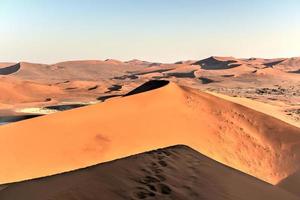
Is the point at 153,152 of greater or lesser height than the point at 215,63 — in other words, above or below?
above

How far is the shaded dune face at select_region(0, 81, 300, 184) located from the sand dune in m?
2.39

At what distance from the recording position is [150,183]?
25.0 feet

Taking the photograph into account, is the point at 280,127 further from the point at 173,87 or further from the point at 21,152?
the point at 21,152

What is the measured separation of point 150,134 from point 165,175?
5536 millimetres

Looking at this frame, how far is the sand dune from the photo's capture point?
274 inches

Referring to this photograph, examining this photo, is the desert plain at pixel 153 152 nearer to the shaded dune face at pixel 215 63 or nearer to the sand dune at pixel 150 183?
the sand dune at pixel 150 183

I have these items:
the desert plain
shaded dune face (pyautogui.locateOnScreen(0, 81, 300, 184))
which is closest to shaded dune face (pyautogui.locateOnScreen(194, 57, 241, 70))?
the desert plain

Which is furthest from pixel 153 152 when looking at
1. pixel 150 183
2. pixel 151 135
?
pixel 151 135

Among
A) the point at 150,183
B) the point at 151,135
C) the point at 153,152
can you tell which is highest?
the point at 150,183

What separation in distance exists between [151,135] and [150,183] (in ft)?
20.1

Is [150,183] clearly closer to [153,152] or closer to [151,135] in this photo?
[153,152]

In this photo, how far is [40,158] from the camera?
10812 mm

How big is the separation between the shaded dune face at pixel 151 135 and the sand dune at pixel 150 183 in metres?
2.39

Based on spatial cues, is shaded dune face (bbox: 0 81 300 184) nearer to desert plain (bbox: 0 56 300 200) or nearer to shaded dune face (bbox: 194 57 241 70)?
desert plain (bbox: 0 56 300 200)
